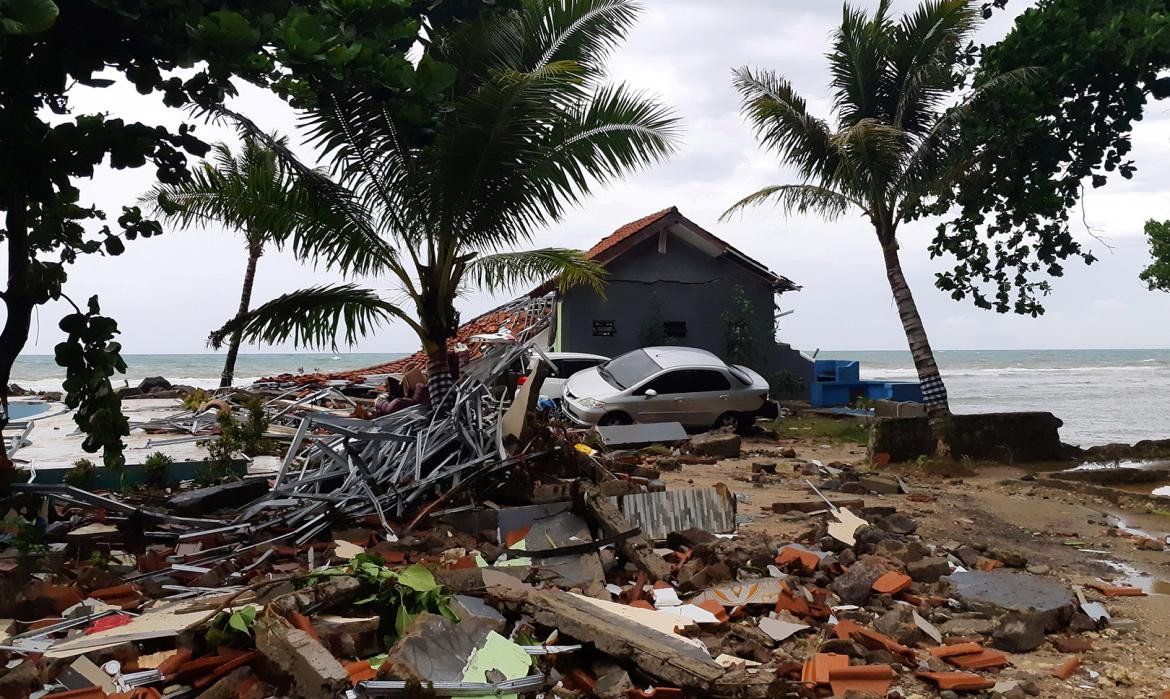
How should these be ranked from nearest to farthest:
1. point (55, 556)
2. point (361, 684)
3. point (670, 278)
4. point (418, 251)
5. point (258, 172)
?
point (361, 684), point (55, 556), point (258, 172), point (418, 251), point (670, 278)

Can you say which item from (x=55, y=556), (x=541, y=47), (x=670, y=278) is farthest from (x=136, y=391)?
(x=55, y=556)

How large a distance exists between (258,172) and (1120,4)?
12.0 m

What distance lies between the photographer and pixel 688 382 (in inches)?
605

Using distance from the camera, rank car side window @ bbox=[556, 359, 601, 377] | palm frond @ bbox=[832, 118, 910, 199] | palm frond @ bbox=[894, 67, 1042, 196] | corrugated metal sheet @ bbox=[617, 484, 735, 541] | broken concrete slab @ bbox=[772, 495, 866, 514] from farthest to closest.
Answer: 1. car side window @ bbox=[556, 359, 601, 377]
2. palm frond @ bbox=[894, 67, 1042, 196]
3. palm frond @ bbox=[832, 118, 910, 199]
4. broken concrete slab @ bbox=[772, 495, 866, 514]
5. corrugated metal sheet @ bbox=[617, 484, 735, 541]

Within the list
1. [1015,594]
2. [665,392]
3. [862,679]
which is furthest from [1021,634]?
[665,392]

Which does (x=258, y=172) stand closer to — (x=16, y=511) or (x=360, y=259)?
(x=360, y=259)

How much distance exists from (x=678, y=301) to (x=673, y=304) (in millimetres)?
162

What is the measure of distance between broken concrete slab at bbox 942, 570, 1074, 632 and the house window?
1493 centimetres

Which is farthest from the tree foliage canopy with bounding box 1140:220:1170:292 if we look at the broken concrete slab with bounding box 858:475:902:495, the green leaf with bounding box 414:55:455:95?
the green leaf with bounding box 414:55:455:95

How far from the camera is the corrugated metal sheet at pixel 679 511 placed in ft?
22.4

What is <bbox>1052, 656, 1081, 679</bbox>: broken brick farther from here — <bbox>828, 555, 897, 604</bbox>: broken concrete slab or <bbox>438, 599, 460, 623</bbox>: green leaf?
<bbox>438, 599, 460, 623</bbox>: green leaf

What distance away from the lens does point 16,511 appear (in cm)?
604

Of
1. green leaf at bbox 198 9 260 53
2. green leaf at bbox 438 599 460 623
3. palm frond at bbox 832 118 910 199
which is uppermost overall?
palm frond at bbox 832 118 910 199

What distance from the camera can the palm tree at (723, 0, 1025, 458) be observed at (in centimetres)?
1412
